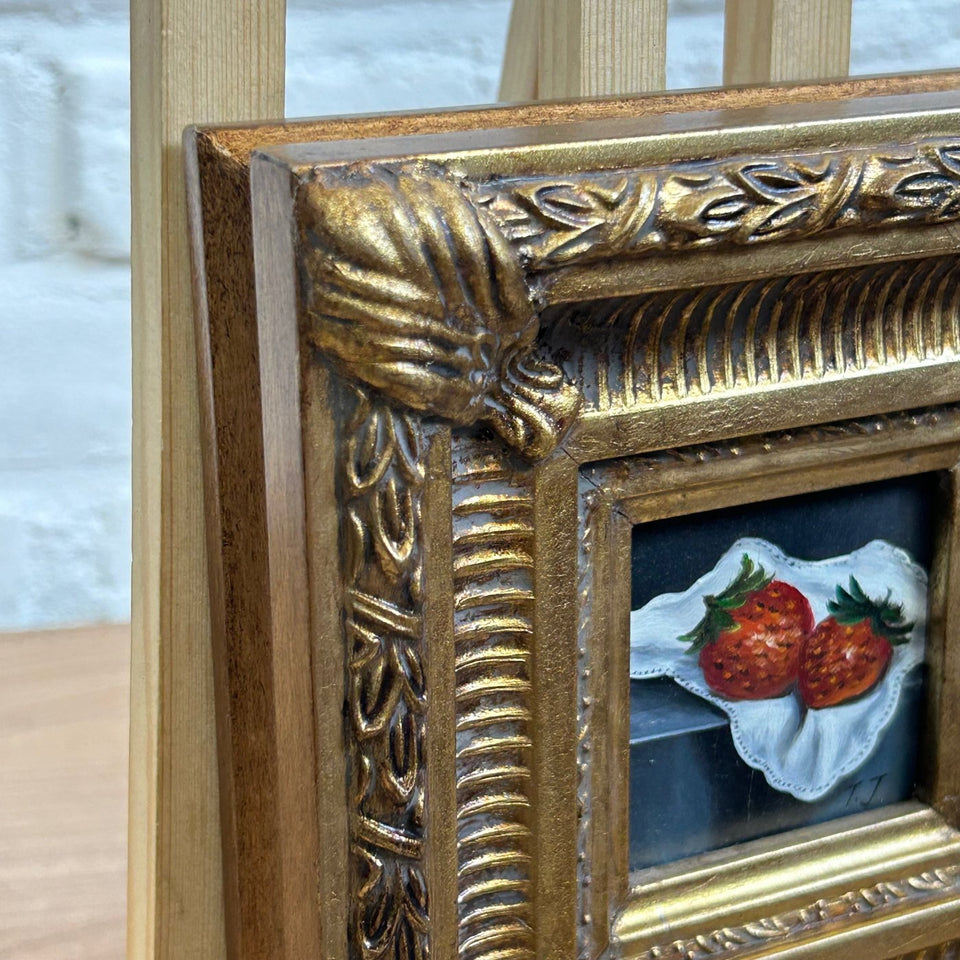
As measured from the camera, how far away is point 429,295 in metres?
0.40

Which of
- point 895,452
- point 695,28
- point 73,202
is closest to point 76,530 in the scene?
point 73,202

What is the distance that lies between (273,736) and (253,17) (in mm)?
221

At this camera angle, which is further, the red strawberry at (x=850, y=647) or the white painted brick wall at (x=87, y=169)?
the white painted brick wall at (x=87, y=169)

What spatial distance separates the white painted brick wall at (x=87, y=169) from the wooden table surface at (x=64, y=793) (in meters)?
0.15

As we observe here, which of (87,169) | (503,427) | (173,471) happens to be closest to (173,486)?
(173,471)

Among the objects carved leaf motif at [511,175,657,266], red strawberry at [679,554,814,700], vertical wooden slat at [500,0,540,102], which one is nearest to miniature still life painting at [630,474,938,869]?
red strawberry at [679,554,814,700]

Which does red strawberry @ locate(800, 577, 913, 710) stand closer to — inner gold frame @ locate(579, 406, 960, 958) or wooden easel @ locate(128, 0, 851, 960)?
inner gold frame @ locate(579, 406, 960, 958)

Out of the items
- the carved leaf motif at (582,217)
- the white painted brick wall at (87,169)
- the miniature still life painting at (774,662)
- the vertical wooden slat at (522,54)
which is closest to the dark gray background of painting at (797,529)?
the miniature still life painting at (774,662)

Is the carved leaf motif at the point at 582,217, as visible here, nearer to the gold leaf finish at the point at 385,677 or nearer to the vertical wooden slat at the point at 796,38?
the gold leaf finish at the point at 385,677

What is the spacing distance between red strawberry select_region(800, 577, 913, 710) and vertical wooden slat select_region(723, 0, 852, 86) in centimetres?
21

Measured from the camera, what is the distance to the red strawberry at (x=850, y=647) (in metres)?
0.53

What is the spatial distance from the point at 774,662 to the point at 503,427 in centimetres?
14

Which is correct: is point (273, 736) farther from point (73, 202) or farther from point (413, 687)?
point (73, 202)

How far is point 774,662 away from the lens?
0.52m
